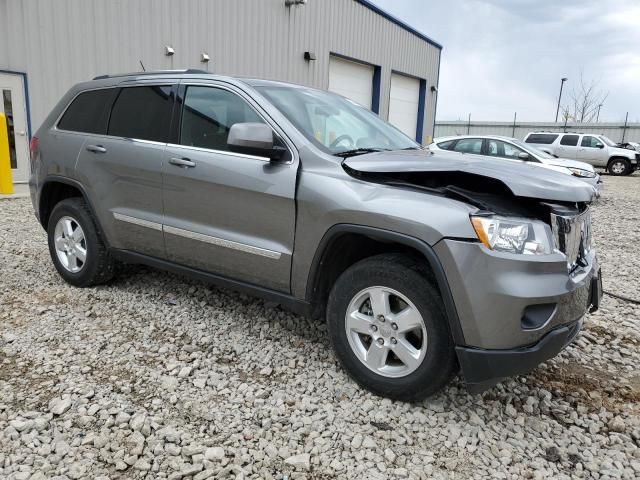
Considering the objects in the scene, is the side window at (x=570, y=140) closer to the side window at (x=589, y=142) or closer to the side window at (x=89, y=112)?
the side window at (x=589, y=142)

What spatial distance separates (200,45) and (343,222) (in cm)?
1165

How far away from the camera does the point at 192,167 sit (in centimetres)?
343

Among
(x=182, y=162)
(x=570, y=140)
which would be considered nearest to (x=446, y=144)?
(x=182, y=162)

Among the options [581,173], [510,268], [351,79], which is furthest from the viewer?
[351,79]

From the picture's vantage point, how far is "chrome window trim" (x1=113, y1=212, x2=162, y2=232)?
3.70 metres

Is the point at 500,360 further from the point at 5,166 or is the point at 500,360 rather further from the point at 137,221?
the point at 5,166

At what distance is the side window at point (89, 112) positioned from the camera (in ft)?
13.6

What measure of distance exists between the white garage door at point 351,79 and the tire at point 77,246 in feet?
47.6

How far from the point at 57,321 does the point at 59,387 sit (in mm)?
1014

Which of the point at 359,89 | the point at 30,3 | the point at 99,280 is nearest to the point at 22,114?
the point at 30,3

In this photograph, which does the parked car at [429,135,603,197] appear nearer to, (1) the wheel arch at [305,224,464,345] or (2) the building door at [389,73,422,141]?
(1) the wheel arch at [305,224,464,345]

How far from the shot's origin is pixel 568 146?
22.0 metres

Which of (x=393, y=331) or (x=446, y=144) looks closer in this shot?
(x=393, y=331)

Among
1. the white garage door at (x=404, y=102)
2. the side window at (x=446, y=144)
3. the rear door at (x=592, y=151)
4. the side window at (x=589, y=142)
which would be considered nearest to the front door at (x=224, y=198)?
the side window at (x=446, y=144)
